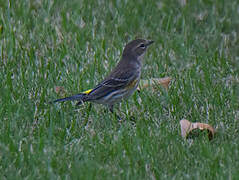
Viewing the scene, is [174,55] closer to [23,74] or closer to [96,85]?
[96,85]

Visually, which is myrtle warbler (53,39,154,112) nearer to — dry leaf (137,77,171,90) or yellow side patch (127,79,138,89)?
yellow side patch (127,79,138,89)

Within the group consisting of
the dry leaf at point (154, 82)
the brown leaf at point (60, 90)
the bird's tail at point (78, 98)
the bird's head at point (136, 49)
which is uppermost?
the bird's head at point (136, 49)

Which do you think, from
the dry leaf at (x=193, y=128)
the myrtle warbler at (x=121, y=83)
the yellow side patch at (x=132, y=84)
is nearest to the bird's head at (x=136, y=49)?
the myrtle warbler at (x=121, y=83)

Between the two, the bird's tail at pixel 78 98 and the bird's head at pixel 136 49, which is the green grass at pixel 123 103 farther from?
the bird's head at pixel 136 49

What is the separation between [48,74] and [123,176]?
279cm

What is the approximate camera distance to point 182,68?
8023 mm

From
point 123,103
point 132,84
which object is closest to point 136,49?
point 132,84

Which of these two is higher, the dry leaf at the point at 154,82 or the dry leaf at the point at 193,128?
the dry leaf at the point at 154,82

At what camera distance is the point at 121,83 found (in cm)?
704

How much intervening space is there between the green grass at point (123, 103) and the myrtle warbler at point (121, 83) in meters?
0.16

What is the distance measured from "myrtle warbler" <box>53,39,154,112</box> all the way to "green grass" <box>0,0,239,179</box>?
0.16 m

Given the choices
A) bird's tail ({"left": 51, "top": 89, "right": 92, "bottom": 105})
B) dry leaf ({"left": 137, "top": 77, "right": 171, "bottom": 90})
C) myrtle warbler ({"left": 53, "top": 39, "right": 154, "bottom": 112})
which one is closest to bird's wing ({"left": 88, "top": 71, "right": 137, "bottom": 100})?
myrtle warbler ({"left": 53, "top": 39, "right": 154, "bottom": 112})

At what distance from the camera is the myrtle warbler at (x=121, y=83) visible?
6738 mm

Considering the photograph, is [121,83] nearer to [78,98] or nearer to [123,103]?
[123,103]
